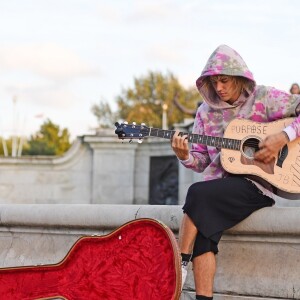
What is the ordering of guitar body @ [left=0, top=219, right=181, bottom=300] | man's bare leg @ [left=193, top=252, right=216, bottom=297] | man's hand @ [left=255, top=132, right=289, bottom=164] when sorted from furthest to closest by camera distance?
man's hand @ [left=255, top=132, right=289, bottom=164] < man's bare leg @ [left=193, top=252, right=216, bottom=297] < guitar body @ [left=0, top=219, right=181, bottom=300]

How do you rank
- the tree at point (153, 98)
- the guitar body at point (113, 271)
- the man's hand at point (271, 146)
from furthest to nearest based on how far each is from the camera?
1. the tree at point (153, 98)
2. the man's hand at point (271, 146)
3. the guitar body at point (113, 271)

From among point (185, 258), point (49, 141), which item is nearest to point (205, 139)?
point (185, 258)

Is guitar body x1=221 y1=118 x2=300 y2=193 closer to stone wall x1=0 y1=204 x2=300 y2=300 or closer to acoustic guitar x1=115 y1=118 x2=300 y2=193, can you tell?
acoustic guitar x1=115 y1=118 x2=300 y2=193

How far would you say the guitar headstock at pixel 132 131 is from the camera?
3.74 metres

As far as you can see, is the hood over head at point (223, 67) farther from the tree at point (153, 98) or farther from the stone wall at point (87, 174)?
the tree at point (153, 98)

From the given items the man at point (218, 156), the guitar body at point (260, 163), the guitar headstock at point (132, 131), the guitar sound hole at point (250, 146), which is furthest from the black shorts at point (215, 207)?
the guitar headstock at point (132, 131)

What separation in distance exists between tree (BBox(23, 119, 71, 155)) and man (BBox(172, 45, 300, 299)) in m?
42.5

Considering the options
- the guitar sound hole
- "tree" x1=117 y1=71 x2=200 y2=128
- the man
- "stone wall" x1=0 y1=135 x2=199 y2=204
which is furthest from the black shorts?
"tree" x1=117 y1=71 x2=200 y2=128

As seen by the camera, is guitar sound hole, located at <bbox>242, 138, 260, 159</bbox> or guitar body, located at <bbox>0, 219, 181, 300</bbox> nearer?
guitar body, located at <bbox>0, 219, 181, 300</bbox>

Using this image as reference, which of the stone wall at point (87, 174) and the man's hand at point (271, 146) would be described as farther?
the stone wall at point (87, 174)

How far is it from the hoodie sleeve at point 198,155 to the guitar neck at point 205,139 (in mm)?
130

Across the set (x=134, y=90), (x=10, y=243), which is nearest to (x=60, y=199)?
(x=10, y=243)

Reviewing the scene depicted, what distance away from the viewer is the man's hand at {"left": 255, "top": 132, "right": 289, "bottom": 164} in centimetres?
363

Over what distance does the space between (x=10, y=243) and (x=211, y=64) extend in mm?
1731
